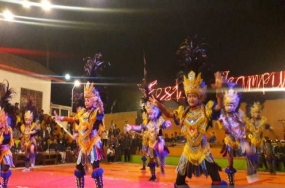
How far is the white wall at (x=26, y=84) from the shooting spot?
1761 cm

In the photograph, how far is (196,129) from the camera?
4.69m

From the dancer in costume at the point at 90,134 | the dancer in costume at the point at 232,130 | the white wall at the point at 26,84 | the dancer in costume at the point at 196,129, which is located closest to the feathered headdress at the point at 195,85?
the dancer in costume at the point at 196,129

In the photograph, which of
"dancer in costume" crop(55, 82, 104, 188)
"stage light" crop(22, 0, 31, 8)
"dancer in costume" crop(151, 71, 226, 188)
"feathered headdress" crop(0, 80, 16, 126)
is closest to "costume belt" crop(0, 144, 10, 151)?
"feathered headdress" crop(0, 80, 16, 126)

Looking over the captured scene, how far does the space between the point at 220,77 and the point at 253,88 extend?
1152 cm

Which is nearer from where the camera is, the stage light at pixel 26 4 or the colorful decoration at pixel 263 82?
the stage light at pixel 26 4

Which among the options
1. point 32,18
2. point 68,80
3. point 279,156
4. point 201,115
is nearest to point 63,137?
point 32,18

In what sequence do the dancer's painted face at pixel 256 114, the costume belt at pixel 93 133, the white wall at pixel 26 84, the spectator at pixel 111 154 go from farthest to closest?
the white wall at pixel 26 84, the spectator at pixel 111 154, the dancer's painted face at pixel 256 114, the costume belt at pixel 93 133

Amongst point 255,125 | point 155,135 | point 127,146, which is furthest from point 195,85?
point 127,146

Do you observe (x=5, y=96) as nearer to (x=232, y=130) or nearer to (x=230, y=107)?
(x=230, y=107)

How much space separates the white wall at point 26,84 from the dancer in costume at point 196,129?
46.8 ft

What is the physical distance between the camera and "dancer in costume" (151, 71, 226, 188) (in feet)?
14.6

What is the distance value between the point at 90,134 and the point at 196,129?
6.29ft

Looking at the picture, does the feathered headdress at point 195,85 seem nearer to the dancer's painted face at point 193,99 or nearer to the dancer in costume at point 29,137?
the dancer's painted face at point 193,99

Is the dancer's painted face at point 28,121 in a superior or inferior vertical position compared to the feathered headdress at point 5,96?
inferior
